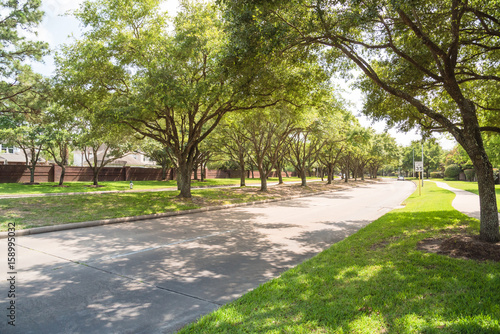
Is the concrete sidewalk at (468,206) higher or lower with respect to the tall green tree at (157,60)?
lower

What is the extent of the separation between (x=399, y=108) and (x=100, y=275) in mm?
11237

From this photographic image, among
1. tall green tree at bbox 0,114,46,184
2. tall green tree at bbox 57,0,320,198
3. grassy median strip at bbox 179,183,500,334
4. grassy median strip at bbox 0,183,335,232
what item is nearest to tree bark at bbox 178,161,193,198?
grassy median strip at bbox 0,183,335,232

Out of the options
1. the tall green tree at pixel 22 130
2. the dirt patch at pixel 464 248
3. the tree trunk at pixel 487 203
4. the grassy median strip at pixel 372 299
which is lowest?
the grassy median strip at pixel 372 299

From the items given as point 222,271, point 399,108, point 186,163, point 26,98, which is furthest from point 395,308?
point 26,98

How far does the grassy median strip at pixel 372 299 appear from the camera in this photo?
10.8 feet

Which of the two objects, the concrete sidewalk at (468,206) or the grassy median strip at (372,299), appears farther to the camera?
the concrete sidewalk at (468,206)

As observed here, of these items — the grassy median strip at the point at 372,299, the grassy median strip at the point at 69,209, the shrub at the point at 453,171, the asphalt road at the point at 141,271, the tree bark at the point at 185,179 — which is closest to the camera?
the grassy median strip at the point at 372,299

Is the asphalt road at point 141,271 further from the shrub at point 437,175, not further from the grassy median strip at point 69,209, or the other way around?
the shrub at point 437,175

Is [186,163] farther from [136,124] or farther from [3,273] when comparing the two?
[3,273]

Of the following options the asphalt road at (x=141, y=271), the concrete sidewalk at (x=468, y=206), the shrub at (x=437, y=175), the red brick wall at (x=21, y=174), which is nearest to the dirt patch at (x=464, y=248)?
the asphalt road at (x=141, y=271)

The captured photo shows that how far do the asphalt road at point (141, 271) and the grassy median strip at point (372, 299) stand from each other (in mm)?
597

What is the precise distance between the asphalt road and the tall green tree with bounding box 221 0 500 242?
13.6 feet

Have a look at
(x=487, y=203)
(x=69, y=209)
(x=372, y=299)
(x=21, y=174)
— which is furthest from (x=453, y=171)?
(x=21, y=174)

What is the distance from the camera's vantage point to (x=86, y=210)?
477 inches
